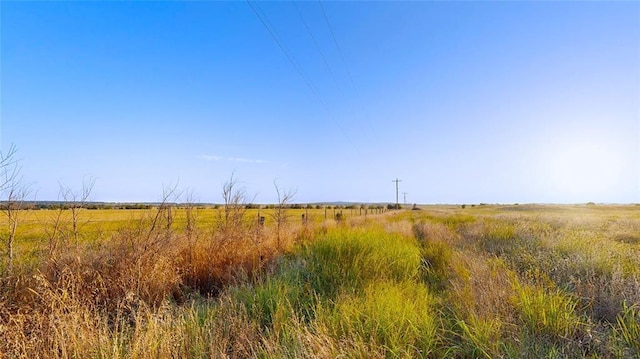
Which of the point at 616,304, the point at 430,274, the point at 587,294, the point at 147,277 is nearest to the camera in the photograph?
the point at 616,304

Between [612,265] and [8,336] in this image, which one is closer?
[8,336]

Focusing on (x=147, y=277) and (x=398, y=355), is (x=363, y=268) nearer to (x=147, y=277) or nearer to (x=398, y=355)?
(x=398, y=355)

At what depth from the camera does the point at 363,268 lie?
552cm

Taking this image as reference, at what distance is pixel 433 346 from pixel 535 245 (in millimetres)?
7235

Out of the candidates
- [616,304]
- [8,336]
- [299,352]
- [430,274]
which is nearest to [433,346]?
[299,352]

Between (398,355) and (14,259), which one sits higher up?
(14,259)

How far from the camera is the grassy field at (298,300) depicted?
3.06 meters

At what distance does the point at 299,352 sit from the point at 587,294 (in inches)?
183

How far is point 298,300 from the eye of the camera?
4340mm

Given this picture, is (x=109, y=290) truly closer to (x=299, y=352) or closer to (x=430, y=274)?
(x=299, y=352)

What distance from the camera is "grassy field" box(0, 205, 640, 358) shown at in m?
3.06

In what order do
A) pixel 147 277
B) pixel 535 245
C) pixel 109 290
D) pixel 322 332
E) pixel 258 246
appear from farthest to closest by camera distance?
pixel 535 245 < pixel 258 246 < pixel 147 277 < pixel 109 290 < pixel 322 332

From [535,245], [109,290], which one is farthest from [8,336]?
[535,245]

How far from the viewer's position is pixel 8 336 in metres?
3.16
